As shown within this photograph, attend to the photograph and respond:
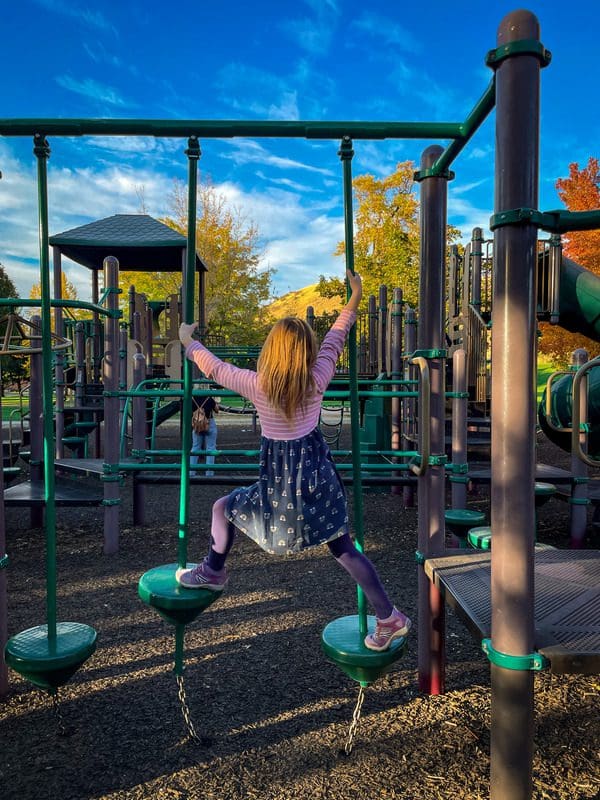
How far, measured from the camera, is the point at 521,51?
1572 millimetres

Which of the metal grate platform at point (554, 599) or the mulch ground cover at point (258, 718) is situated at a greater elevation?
the metal grate platform at point (554, 599)

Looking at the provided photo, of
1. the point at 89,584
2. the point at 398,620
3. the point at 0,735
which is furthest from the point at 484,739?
the point at 89,584

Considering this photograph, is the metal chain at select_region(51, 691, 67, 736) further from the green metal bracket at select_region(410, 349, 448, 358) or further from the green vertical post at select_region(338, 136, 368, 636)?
the green metal bracket at select_region(410, 349, 448, 358)

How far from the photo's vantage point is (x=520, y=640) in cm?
160

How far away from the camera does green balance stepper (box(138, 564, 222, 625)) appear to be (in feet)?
6.88

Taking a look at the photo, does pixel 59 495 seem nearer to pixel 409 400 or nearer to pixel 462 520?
pixel 462 520

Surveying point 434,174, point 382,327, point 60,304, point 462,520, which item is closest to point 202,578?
point 434,174

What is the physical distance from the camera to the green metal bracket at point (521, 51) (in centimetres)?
157

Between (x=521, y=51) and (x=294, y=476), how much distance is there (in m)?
1.37

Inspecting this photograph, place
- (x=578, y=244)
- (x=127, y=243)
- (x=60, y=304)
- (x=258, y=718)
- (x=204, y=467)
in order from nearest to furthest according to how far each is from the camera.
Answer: (x=258, y=718) < (x=60, y=304) < (x=204, y=467) < (x=127, y=243) < (x=578, y=244)

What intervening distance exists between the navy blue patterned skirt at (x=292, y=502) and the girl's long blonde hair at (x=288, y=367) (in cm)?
14

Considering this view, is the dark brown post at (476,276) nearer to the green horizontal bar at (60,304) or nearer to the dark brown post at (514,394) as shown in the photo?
the green horizontal bar at (60,304)

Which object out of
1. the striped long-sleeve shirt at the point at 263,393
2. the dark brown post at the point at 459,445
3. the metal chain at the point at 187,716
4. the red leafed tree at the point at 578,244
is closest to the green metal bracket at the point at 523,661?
the striped long-sleeve shirt at the point at 263,393

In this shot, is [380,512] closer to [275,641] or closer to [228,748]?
[275,641]
